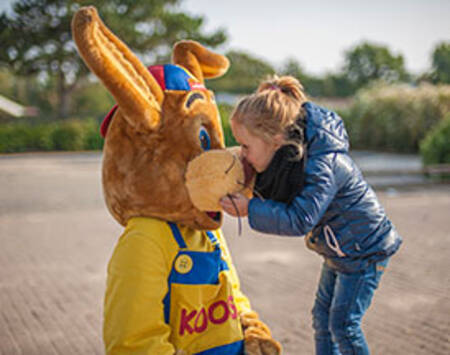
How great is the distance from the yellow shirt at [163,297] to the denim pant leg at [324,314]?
0.64m

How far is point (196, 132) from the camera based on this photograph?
192cm

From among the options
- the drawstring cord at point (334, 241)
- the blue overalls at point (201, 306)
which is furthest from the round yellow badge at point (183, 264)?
the drawstring cord at point (334, 241)

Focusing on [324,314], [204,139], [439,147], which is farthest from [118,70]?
[439,147]

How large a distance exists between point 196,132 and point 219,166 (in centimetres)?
19

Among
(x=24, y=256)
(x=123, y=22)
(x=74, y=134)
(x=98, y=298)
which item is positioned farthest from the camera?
(x=123, y=22)

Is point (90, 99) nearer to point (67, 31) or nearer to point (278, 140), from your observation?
point (67, 31)

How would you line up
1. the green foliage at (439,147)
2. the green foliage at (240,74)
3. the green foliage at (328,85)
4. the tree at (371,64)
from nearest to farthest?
the green foliage at (439,147) < the green foliage at (240,74) < the green foliage at (328,85) < the tree at (371,64)

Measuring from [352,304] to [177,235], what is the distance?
951 mm

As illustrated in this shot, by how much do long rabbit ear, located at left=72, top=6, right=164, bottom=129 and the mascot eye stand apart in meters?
0.20

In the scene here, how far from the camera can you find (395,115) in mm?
24781

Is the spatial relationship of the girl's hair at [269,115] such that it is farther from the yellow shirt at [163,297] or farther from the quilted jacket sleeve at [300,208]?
the yellow shirt at [163,297]

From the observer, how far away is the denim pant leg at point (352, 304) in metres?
2.25

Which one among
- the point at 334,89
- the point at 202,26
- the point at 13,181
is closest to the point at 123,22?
the point at 202,26

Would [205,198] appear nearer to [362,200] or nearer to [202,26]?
[362,200]
